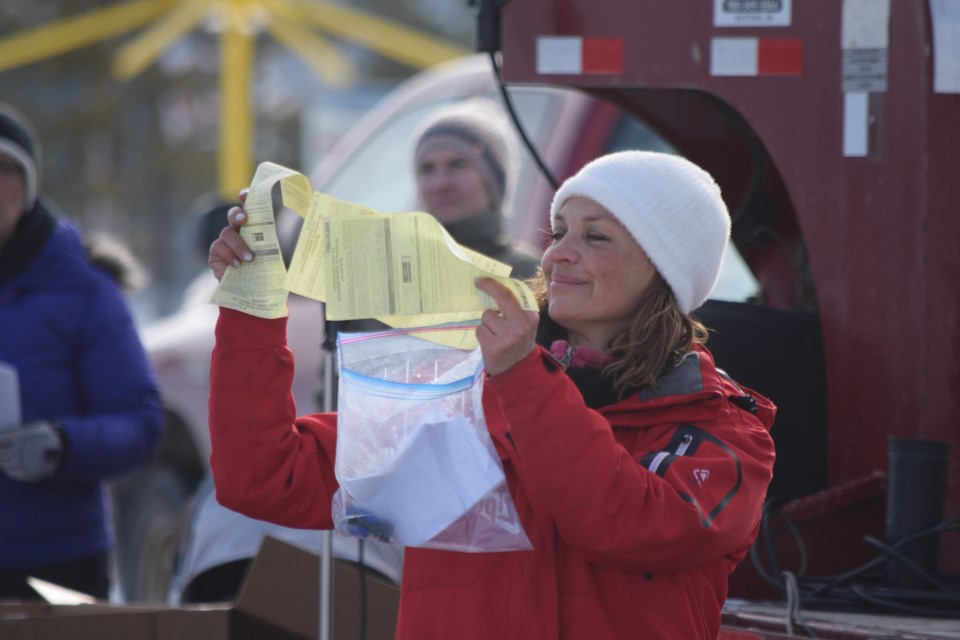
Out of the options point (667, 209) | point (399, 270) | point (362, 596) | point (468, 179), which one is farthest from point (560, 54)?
point (399, 270)

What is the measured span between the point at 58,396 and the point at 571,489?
2215mm

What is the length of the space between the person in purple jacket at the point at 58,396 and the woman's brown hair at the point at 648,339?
176 centimetres

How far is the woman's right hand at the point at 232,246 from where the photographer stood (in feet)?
7.73

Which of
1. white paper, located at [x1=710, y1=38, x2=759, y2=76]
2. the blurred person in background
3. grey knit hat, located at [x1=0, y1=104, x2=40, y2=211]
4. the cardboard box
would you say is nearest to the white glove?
the cardboard box

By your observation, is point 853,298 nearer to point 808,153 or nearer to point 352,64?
point 808,153

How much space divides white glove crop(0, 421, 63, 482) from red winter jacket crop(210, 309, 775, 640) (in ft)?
4.51

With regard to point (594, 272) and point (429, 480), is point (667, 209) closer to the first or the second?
point (594, 272)

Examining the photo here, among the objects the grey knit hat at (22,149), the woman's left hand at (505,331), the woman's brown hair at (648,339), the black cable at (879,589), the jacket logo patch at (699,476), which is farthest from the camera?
the grey knit hat at (22,149)

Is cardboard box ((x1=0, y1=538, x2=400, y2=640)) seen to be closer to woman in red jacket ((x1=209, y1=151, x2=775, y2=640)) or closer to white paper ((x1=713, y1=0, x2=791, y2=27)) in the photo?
woman in red jacket ((x1=209, y1=151, x2=775, y2=640))

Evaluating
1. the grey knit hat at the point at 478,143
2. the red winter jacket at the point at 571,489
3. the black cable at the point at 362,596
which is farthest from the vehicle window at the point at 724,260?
the red winter jacket at the point at 571,489

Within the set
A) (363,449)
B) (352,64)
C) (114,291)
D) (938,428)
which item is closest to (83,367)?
(114,291)

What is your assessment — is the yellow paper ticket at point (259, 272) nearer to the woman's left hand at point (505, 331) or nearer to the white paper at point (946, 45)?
the woman's left hand at point (505, 331)

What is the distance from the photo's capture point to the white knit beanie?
7.74 feet

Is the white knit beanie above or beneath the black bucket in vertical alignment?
above
